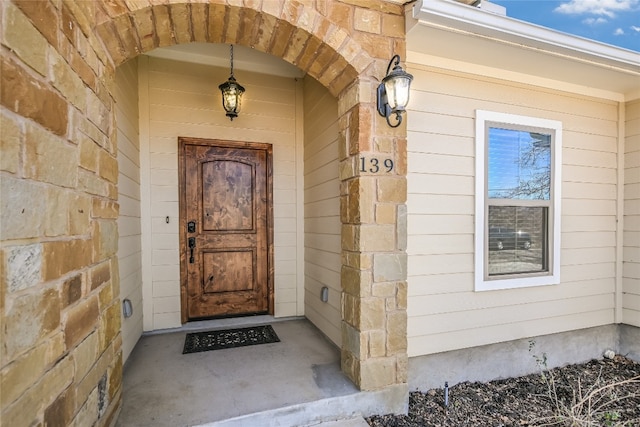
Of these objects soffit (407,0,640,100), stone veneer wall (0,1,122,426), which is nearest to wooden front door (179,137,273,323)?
stone veneer wall (0,1,122,426)

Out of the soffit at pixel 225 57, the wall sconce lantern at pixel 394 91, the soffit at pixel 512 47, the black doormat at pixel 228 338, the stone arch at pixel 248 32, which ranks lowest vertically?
the black doormat at pixel 228 338

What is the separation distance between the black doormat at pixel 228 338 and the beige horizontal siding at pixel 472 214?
135 centimetres

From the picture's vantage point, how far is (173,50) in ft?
10.0

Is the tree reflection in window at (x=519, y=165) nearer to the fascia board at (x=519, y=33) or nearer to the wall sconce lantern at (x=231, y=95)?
the fascia board at (x=519, y=33)

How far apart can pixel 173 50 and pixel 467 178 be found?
10.1 ft

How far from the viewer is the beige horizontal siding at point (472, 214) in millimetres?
2461

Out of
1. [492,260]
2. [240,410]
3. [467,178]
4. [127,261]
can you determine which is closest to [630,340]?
[492,260]

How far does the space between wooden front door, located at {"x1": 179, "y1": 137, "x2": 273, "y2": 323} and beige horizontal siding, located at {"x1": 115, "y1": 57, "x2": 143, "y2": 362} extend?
412 millimetres

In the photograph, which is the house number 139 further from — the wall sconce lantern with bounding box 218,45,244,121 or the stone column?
the wall sconce lantern with bounding box 218,45,244,121

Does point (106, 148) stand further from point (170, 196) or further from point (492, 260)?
point (492, 260)

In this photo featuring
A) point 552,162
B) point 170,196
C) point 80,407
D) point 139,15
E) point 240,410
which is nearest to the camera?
point 80,407

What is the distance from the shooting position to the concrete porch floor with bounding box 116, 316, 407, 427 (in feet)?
5.89

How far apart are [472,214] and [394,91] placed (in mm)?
1328

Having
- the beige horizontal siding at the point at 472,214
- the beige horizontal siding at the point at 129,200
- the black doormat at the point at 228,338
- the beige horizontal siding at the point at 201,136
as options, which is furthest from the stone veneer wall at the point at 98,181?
the beige horizontal siding at the point at 201,136
